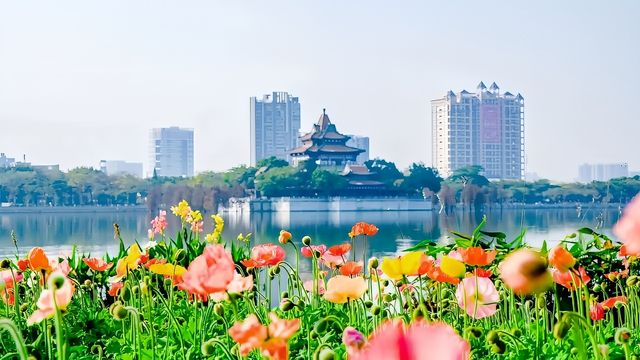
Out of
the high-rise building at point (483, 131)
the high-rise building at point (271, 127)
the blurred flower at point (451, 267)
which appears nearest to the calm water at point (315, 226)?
the blurred flower at point (451, 267)

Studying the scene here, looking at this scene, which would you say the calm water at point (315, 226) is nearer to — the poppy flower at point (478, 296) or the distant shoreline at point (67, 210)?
the distant shoreline at point (67, 210)

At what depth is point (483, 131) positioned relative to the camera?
243 ft

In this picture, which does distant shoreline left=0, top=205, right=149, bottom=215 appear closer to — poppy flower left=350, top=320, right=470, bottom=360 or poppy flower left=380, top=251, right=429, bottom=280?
poppy flower left=380, top=251, right=429, bottom=280

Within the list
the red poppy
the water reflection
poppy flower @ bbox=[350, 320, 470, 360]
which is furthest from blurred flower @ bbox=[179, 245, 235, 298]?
the water reflection

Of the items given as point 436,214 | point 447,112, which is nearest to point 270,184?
point 436,214

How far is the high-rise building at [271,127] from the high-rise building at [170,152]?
1785cm

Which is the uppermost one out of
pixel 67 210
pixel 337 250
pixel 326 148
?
pixel 326 148

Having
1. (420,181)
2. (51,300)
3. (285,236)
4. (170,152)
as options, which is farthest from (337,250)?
(170,152)

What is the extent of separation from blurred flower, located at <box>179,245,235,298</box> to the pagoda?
132 ft

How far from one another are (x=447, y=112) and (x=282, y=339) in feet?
247

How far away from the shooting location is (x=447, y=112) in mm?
74812

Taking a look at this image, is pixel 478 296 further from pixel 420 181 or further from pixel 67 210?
pixel 67 210

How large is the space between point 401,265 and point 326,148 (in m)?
40.5

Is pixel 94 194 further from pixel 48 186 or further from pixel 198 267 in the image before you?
pixel 198 267
